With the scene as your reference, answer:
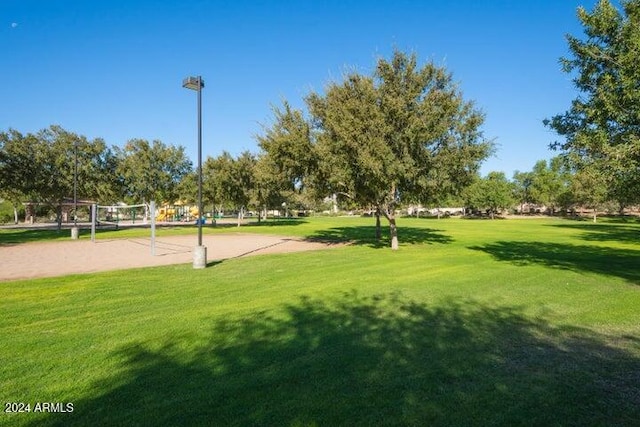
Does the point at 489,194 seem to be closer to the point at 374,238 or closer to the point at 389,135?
the point at 374,238

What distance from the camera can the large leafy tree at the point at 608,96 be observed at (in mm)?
9977

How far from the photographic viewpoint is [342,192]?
2262 centimetres

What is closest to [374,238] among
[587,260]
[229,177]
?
[587,260]

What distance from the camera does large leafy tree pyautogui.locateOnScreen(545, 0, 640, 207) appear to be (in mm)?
9977

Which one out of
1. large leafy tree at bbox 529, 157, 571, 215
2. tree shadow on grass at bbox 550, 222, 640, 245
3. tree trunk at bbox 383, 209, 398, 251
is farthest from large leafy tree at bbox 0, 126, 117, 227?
large leafy tree at bbox 529, 157, 571, 215

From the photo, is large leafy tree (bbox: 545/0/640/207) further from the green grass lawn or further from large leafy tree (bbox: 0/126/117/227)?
large leafy tree (bbox: 0/126/117/227)

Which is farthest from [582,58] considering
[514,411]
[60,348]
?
[60,348]

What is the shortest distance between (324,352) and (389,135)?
15400mm

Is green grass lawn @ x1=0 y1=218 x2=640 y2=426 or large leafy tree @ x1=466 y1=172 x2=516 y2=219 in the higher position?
large leafy tree @ x1=466 y1=172 x2=516 y2=219

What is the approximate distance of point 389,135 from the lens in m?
19.8

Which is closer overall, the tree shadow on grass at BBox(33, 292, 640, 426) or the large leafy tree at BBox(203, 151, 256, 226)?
the tree shadow on grass at BBox(33, 292, 640, 426)

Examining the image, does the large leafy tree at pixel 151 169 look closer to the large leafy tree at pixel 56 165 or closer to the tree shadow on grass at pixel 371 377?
the large leafy tree at pixel 56 165

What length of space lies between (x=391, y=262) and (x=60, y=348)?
1260cm

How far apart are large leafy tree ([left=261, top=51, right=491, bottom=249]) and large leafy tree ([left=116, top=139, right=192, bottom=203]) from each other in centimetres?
2589
